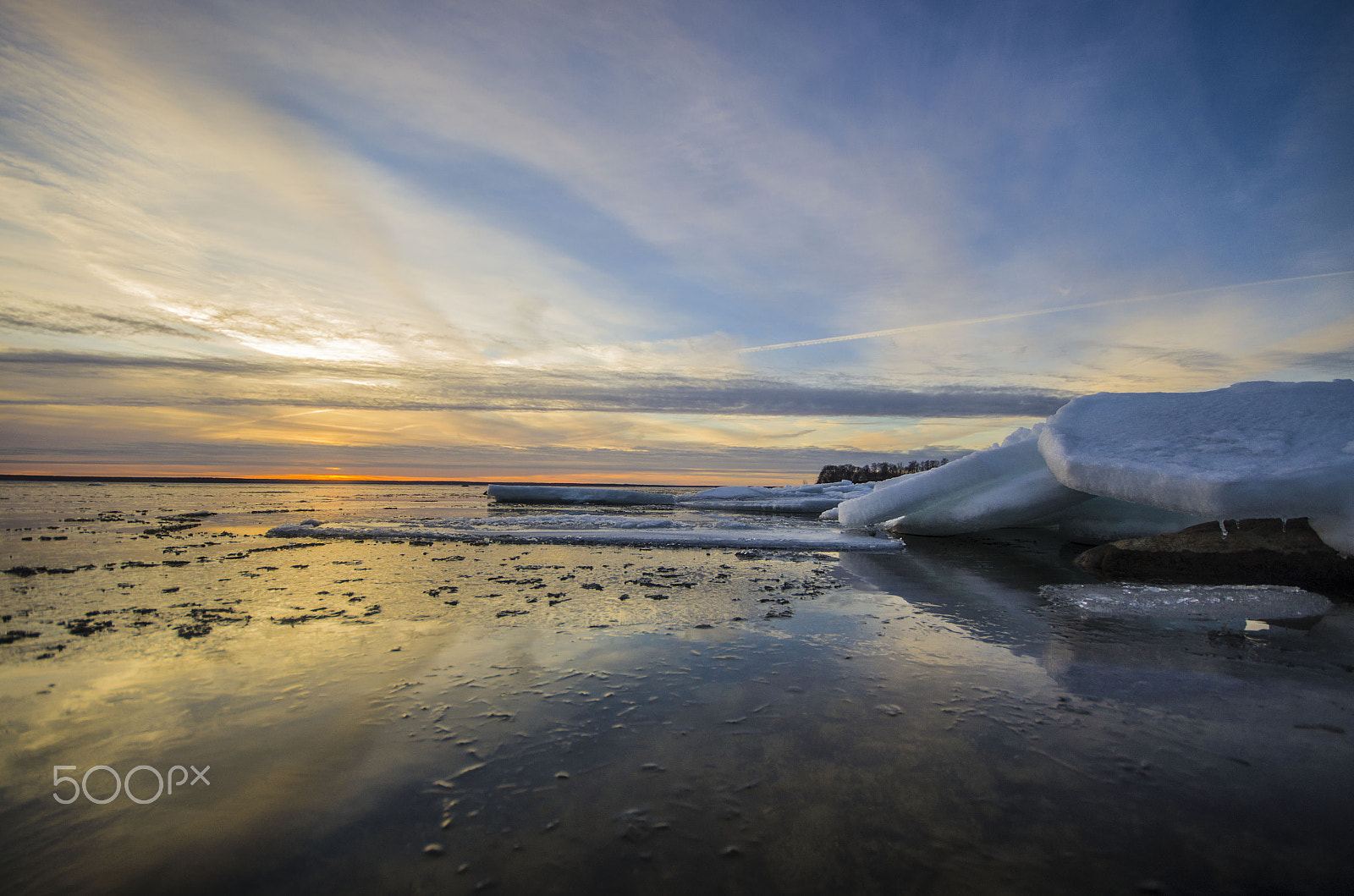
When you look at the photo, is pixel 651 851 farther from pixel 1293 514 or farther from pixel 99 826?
pixel 1293 514

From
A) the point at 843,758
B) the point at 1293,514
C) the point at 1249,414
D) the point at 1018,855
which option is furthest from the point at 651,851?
the point at 1249,414

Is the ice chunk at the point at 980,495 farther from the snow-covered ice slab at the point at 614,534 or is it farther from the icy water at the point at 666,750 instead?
the icy water at the point at 666,750

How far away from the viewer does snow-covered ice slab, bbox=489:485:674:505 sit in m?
29.9

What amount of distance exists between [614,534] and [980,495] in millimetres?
6665

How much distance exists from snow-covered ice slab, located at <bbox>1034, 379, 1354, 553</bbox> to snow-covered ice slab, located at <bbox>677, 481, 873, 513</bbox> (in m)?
13.8

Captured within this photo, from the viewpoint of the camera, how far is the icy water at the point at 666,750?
1.68 m

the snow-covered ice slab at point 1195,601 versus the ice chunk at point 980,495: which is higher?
the ice chunk at point 980,495

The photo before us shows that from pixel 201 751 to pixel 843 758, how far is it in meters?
2.60

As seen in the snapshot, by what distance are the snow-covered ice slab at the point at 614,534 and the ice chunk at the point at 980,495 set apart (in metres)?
0.75

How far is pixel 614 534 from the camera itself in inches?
456

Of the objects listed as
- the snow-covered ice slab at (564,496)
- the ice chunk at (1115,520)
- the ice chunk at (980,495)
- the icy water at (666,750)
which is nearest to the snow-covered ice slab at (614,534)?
the ice chunk at (980,495)
